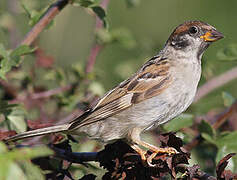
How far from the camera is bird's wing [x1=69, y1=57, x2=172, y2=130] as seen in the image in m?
3.00

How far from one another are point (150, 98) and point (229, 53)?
0.61m

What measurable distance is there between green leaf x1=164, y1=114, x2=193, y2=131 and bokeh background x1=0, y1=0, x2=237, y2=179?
0.25 meters

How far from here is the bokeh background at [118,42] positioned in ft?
10.3

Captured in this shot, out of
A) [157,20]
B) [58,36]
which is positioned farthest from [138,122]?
[157,20]

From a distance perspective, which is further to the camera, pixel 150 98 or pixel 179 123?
pixel 150 98

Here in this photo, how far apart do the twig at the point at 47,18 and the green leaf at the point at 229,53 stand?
3.34 feet

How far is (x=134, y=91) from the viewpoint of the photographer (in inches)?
123

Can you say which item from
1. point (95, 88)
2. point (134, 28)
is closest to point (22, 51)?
point (95, 88)

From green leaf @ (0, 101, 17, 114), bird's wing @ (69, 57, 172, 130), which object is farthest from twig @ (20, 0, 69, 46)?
bird's wing @ (69, 57, 172, 130)

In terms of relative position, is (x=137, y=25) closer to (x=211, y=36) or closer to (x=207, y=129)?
(x=211, y=36)

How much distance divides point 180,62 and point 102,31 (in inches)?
24.4

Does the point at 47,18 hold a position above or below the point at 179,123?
above

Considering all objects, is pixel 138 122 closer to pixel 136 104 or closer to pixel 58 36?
pixel 136 104

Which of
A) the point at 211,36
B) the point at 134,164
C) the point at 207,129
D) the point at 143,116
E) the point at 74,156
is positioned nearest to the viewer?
the point at 134,164
